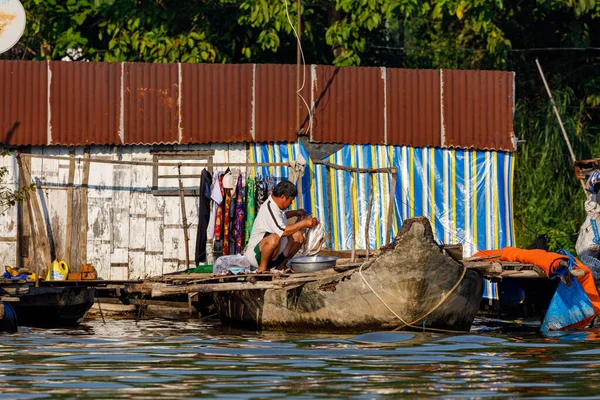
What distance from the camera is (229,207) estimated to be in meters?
15.6

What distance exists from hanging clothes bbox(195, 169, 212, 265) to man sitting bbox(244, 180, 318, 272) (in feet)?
8.99

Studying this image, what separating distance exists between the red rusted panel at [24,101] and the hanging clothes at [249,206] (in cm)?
276

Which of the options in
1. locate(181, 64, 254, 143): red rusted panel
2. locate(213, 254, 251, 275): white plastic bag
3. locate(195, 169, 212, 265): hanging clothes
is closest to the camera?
locate(213, 254, 251, 275): white plastic bag

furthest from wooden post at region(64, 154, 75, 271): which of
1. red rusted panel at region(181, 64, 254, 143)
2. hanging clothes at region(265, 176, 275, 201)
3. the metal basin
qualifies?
the metal basin

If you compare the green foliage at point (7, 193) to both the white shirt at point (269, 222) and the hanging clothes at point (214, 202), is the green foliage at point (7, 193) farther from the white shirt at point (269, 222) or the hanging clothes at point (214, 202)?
the white shirt at point (269, 222)

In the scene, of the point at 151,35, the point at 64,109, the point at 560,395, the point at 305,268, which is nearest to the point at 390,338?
the point at 305,268

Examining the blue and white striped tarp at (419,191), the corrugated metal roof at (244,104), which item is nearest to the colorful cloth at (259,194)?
the blue and white striped tarp at (419,191)

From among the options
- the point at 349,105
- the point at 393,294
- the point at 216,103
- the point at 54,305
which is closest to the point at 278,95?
the point at 216,103

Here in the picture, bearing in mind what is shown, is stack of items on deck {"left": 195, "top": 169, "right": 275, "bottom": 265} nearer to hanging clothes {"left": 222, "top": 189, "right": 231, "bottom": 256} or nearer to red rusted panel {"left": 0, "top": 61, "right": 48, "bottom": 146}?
hanging clothes {"left": 222, "top": 189, "right": 231, "bottom": 256}

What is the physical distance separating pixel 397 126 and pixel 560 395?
902 cm

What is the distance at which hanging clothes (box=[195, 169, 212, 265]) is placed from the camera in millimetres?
15680

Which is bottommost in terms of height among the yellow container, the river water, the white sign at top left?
the river water

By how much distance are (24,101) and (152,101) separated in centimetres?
168

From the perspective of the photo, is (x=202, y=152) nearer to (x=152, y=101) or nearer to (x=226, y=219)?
(x=152, y=101)
